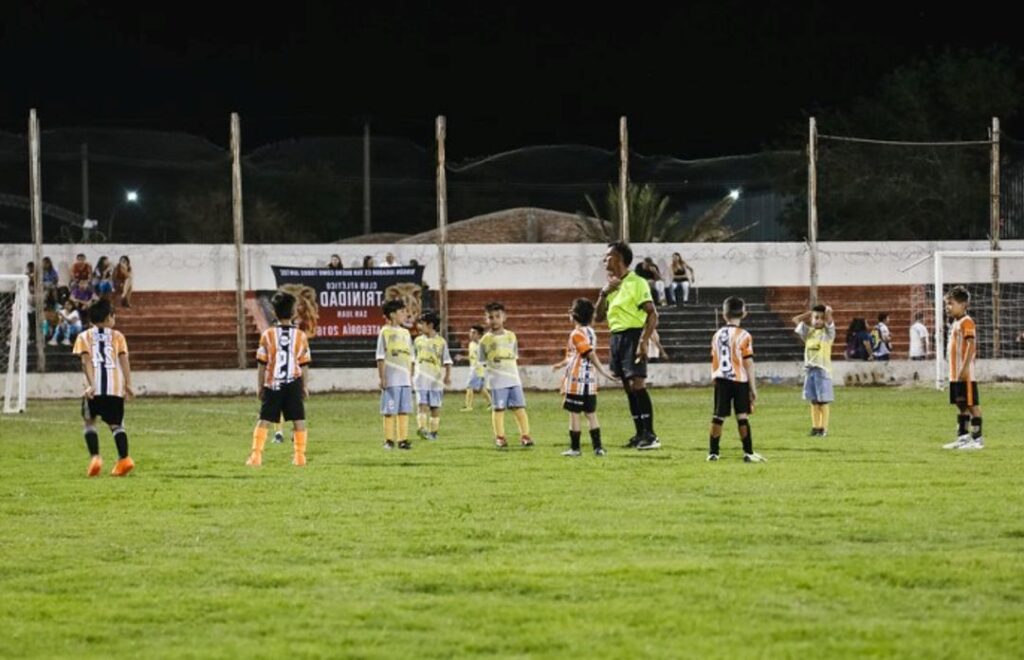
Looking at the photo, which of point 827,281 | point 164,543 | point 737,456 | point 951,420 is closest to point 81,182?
point 827,281

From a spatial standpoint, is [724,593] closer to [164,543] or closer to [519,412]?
[164,543]

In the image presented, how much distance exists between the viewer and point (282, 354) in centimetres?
1838

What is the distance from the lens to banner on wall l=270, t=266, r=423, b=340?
1737 inches

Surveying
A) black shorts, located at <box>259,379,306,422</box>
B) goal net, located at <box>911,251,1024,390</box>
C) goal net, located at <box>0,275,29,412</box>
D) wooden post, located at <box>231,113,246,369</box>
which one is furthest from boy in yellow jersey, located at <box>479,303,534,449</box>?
goal net, located at <box>911,251,1024,390</box>

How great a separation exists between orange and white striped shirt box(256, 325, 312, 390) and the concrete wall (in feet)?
94.1

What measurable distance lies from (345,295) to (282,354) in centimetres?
2594

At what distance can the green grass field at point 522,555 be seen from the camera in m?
8.27

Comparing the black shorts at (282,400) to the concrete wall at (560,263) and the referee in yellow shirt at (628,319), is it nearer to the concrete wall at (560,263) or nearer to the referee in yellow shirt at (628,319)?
the referee in yellow shirt at (628,319)

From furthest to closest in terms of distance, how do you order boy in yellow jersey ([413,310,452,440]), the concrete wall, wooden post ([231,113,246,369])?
the concrete wall → wooden post ([231,113,246,369]) → boy in yellow jersey ([413,310,452,440])

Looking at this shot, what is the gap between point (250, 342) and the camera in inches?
1774

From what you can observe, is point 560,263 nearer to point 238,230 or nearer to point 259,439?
point 238,230

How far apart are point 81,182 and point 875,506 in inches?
1622

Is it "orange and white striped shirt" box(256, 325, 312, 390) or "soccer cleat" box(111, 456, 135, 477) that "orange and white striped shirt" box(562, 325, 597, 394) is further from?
"soccer cleat" box(111, 456, 135, 477)

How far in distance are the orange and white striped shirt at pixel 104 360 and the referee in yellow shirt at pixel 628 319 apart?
538 centimetres
